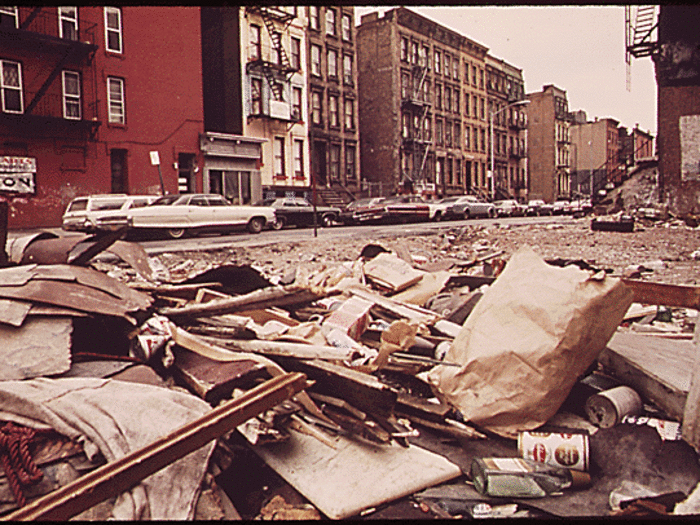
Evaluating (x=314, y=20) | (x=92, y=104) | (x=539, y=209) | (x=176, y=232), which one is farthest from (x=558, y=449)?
(x=539, y=209)

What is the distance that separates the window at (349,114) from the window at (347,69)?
125 centimetres

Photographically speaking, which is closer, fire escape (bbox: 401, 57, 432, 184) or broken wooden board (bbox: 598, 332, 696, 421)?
broken wooden board (bbox: 598, 332, 696, 421)

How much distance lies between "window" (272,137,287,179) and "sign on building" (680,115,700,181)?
19285 millimetres

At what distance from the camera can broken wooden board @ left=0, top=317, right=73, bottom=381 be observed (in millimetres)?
2459

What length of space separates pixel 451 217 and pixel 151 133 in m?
15.4

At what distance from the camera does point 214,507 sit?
1.91 meters

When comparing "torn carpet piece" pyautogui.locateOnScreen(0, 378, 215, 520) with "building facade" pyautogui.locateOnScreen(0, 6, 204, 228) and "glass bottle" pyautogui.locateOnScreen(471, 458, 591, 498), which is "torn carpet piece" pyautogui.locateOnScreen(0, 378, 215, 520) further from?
"building facade" pyautogui.locateOnScreen(0, 6, 204, 228)

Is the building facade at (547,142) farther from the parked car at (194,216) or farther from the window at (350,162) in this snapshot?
the parked car at (194,216)

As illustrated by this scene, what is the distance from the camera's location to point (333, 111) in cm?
3441

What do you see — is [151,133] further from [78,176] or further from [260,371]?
[260,371]

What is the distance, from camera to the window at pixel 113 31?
70.9 feet

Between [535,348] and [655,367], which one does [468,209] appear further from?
[535,348]

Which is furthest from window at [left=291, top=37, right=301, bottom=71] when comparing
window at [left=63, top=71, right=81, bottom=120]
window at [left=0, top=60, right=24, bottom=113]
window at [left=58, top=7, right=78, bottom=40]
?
window at [left=0, top=60, right=24, bottom=113]

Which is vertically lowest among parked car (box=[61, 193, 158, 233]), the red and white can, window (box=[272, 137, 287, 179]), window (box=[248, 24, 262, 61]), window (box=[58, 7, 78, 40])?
the red and white can
